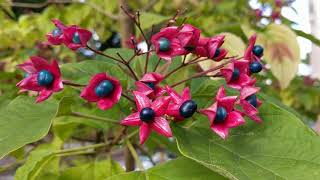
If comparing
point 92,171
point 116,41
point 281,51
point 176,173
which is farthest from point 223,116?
point 116,41

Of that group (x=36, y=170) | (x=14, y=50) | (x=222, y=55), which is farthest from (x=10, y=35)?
(x=222, y=55)

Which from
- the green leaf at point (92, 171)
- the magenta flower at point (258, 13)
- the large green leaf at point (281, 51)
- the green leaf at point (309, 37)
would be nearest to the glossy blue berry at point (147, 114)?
the green leaf at point (92, 171)

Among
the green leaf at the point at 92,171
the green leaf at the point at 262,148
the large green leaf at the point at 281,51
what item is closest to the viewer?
the green leaf at the point at 262,148

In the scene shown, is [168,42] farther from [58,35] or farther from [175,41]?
[58,35]

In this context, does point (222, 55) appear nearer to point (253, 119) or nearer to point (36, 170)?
point (253, 119)

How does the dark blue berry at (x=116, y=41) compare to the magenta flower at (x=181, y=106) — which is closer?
the magenta flower at (x=181, y=106)

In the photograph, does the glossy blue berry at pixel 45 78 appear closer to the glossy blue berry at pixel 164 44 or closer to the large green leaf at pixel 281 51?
the glossy blue berry at pixel 164 44

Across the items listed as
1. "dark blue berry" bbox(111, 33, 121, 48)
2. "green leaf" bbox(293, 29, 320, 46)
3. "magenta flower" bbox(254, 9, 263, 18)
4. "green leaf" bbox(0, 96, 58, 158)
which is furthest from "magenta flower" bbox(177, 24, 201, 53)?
"dark blue berry" bbox(111, 33, 121, 48)

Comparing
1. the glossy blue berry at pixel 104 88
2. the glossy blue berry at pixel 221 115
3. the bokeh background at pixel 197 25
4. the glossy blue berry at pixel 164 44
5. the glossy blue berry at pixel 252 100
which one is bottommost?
the bokeh background at pixel 197 25
